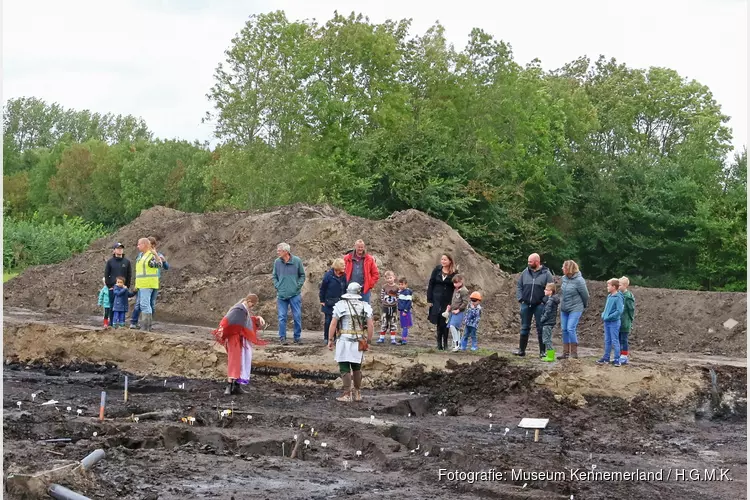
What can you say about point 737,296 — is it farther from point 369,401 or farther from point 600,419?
point 369,401

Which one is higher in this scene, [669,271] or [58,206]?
[58,206]

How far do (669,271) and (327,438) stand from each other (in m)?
34.6

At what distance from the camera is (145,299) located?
1898 centimetres

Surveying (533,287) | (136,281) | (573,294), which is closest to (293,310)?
(136,281)

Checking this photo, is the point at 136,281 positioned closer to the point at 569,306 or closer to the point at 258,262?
the point at 569,306

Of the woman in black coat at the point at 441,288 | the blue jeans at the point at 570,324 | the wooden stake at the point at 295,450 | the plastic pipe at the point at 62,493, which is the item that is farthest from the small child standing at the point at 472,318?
the plastic pipe at the point at 62,493

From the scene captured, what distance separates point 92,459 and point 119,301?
31.9 ft

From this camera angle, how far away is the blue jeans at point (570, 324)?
1633cm

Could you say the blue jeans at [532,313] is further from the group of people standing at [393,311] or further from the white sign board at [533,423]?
the white sign board at [533,423]

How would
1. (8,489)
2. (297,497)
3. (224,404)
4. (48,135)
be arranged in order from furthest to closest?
(48,135), (224,404), (297,497), (8,489)

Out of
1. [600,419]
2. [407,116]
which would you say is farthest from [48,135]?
[600,419]

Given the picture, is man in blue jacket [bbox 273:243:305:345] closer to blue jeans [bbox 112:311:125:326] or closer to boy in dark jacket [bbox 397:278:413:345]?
boy in dark jacket [bbox 397:278:413:345]

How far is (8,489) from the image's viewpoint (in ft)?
28.5

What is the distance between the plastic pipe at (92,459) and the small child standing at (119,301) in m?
8.94
